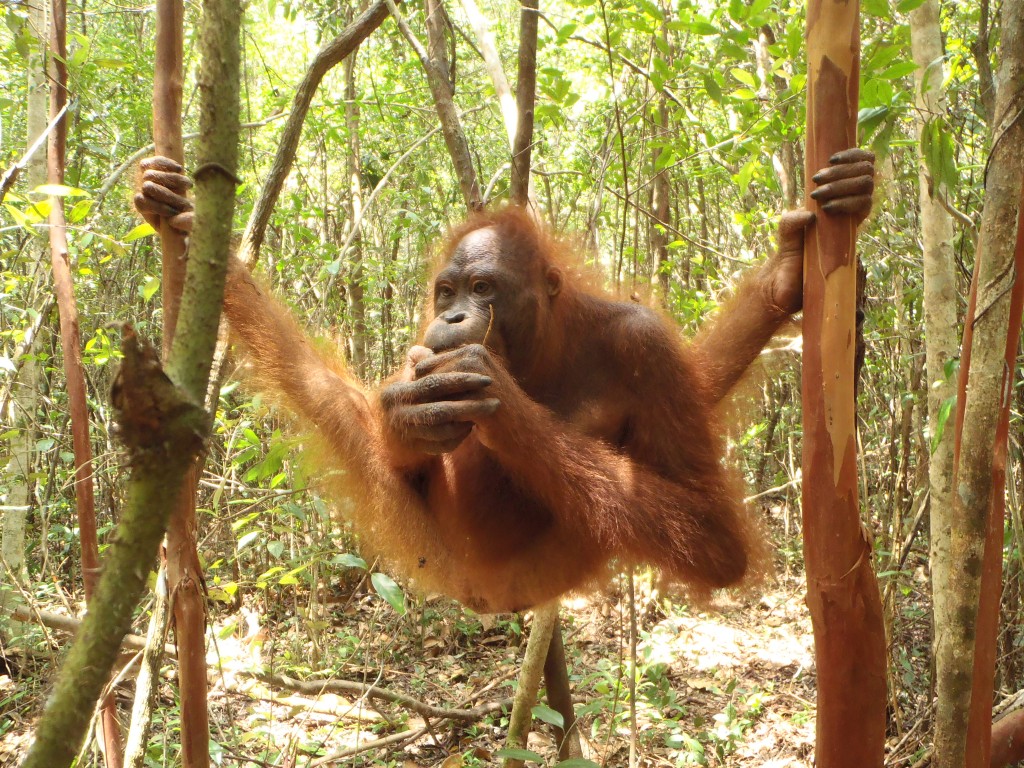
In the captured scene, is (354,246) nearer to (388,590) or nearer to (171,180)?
(388,590)

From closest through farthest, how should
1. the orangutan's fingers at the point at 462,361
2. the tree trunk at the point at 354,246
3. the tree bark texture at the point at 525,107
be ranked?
1. the orangutan's fingers at the point at 462,361
2. the tree bark texture at the point at 525,107
3. the tree trunk at the point at 354,246

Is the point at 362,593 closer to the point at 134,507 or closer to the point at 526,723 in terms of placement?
the point at 526,723

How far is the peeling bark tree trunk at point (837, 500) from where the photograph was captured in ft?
5.08

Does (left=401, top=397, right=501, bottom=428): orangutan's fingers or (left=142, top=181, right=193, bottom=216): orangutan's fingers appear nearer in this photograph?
(left=142, top=181, right=193, bottom=216): orangutan's fingers

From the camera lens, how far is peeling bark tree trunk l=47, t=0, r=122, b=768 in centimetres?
249

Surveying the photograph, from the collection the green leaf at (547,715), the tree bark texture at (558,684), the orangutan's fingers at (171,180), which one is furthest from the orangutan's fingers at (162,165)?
the tree bark texture at (558,684)

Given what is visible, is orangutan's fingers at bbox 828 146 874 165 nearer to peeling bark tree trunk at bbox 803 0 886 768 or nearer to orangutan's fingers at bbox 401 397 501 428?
peeling bark tree trunk at bbox 803 0 886 768

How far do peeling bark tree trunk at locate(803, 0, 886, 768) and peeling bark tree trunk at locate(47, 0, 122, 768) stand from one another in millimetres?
1990

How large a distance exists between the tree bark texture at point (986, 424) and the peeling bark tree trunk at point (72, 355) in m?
2.33

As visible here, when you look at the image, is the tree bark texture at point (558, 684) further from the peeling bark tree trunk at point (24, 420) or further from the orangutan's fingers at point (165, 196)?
the peeling bark tree trunk at point (24, 420)

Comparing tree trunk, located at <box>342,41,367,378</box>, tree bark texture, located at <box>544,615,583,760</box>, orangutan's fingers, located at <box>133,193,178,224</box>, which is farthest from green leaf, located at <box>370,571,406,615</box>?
tree trunk, located at <box>342,41,367,378</box>

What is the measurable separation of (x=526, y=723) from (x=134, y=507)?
2.84 m

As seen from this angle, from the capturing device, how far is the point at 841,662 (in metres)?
1.57

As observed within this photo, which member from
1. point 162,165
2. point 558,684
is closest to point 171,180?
point 162,165
